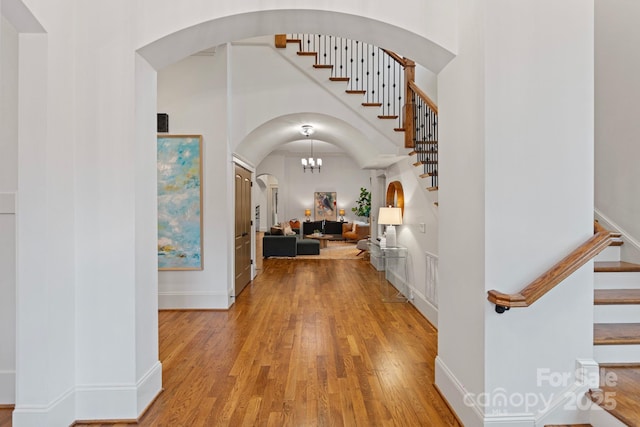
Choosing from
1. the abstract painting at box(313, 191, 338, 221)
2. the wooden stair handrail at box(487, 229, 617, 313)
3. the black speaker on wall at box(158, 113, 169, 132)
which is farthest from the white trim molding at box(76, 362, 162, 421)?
the abstract painting at box(313, 191, 338, 221)

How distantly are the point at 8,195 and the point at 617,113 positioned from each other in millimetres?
5282

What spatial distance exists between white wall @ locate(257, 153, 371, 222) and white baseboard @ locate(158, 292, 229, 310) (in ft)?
32.5

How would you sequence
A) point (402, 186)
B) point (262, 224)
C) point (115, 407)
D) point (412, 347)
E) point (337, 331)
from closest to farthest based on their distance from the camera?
1. point (115, 407)
2. point (412, 347)
3. point (337, 331)
4. point (402, 186)
5. point (262, 224)

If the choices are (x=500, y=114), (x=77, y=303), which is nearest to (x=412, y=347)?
(x=500, y=114)

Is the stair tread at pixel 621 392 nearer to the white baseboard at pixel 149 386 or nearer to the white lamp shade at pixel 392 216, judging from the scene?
the white baseboard at pixel 149 386

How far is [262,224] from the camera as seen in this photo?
55.3 feet

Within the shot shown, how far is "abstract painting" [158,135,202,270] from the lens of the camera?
16.0ft

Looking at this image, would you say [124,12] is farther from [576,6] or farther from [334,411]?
[334,411]

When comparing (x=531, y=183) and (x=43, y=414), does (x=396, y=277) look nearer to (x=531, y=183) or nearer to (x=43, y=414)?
(x=531, y=183)

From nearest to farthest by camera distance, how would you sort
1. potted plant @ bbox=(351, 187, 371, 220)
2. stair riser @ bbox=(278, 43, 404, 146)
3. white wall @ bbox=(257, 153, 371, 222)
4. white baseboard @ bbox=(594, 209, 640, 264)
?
white baseboard @ bbox=(594, 209, 640, 264) < stair riser @ bbox=(278, 43, 404, 146) < potted plant @ bbox=(351, 187, 371, 220) < white wall @ bbox=(257, 153, 371, 222)

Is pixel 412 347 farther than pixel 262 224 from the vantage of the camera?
No

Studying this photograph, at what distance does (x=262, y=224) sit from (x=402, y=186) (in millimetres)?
11699

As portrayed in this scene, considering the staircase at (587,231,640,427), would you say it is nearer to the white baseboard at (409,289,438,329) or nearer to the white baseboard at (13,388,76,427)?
the white baseboard at (409,289,438,329)

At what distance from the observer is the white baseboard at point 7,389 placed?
246cm
